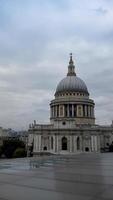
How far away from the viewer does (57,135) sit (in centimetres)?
10394

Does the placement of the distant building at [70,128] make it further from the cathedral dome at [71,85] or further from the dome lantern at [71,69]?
the dome lantern at [71,69]

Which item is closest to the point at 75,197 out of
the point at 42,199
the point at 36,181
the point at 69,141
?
the point at 42,199

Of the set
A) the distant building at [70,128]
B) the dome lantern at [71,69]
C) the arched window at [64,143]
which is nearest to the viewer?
the distant building at [70,128]

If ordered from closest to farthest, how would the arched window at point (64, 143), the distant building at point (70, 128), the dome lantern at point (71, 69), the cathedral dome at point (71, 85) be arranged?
1. the distant building at point (70, 128)
2. the arched window at point (64, 143)
3. the cathedral dome at point (71, 85)
4. the dome lantern at point (71, 69)

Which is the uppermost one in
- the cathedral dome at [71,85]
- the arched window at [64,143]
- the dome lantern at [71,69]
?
the dome lantern at [71,69]

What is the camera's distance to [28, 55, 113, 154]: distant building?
10350 centimetres

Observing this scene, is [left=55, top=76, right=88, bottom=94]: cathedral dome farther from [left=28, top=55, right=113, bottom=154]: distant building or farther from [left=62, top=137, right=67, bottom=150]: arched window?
[left=62, top=137, right=67, bottom=150]: arched window

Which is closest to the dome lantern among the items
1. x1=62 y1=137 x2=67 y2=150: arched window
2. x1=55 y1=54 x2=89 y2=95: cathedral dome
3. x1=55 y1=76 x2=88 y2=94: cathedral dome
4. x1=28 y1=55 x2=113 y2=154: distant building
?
x1=55 y1=54 x2=89 y2=95: cathedral dome

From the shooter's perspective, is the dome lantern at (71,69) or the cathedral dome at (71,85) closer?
the cathedral dome at (71,85)

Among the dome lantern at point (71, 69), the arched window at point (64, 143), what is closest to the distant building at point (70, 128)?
the arched window at point (64, 143)

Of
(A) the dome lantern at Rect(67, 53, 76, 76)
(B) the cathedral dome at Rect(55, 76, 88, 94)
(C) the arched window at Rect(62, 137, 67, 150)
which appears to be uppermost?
(A) the dome lantern at Rect(67, 53, 76, 76)

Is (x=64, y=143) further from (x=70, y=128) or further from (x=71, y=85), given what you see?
(x=71, y=85)

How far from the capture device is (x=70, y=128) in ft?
338

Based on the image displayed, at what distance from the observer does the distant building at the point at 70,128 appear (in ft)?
340
